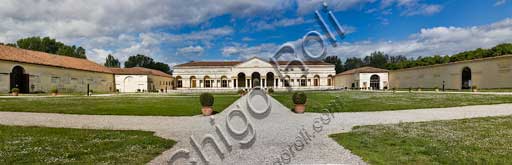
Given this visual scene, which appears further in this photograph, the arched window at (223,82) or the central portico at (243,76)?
the arched window at (223,82)

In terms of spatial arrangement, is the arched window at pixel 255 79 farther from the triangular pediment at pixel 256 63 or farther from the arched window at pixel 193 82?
the arched window at pixel 193 82

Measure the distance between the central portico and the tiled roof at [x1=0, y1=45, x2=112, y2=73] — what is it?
19.4m

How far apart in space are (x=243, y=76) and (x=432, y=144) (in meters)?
64.2

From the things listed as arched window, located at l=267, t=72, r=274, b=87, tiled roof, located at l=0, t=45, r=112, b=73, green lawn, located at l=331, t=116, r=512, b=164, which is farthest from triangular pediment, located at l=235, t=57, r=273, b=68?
green lawn, located at l=331, t=116, r=512, b=164

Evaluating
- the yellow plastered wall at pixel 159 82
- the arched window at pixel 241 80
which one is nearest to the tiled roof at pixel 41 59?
the yellow plastered wall at pixel 159 82

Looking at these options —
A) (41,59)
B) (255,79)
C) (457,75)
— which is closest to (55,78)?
(41,59)

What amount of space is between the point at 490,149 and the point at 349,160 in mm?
2583

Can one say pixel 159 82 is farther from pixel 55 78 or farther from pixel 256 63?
pixel 55 78

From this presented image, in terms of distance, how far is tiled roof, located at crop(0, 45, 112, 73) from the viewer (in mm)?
34375

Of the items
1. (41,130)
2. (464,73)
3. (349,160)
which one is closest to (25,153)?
(41,130)

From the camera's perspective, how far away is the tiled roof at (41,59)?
34.4 meters

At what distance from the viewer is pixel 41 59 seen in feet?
130

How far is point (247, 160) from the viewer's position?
493cm

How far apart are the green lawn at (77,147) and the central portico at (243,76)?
59.6 meters
